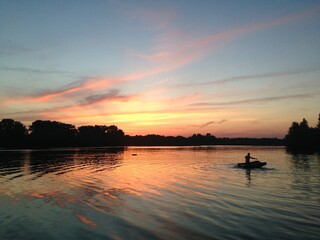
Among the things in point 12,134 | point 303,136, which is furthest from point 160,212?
point 12,134

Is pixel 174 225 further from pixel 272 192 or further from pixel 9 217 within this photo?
pixel 272 192

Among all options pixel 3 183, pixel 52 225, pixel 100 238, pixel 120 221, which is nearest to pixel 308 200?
pixel 120 221

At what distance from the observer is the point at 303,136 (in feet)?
532

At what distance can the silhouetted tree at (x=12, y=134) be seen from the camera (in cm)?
17488

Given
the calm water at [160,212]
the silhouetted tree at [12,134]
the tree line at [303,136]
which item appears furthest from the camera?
the silhouetted tree at [12,134]

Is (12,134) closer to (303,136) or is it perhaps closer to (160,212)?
(303,136)

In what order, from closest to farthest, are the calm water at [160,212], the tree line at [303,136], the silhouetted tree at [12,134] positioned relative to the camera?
1. the calm water at [160,212]
2. the tree line at [303,136]
3. the silhouetted tree at [12,134]

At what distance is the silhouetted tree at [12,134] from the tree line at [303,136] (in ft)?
548

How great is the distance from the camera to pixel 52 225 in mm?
16672

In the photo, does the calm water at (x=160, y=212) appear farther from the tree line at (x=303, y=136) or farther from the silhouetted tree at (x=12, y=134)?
the silhouetted tree at (x=12, y=134)

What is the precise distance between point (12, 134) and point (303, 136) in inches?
7033

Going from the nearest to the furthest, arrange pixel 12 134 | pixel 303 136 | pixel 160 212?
pixel 160 212 < pixel 303 136 < pixel 12 134

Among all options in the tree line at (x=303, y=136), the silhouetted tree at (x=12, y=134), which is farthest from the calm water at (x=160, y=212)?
the silhouetted tree at (x=12, y=134)

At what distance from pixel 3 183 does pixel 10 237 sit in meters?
21.5
